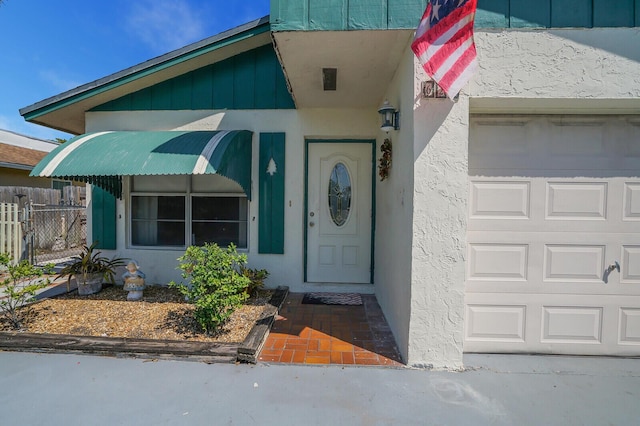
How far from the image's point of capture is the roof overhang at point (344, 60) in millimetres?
2725

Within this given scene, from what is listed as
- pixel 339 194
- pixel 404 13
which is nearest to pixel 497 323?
pixel 339 194

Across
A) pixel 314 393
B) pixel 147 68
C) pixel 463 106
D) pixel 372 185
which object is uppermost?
pixel 147 68

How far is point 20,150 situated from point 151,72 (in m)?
11.4

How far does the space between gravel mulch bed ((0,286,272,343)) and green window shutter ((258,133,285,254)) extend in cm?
86

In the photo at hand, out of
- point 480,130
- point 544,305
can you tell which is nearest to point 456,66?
point 480,130

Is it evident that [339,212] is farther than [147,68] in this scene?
Yes

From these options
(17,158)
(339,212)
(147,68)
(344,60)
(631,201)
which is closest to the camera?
(631,201)

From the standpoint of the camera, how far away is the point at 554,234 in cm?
286

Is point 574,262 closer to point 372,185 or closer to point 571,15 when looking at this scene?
point 571,15

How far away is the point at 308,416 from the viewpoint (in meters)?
2.10

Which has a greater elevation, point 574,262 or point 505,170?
point 505,170

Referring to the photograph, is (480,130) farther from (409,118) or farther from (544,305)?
(544,305)

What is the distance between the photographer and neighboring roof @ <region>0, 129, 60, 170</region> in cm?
937

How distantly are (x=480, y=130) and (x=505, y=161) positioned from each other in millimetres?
390
